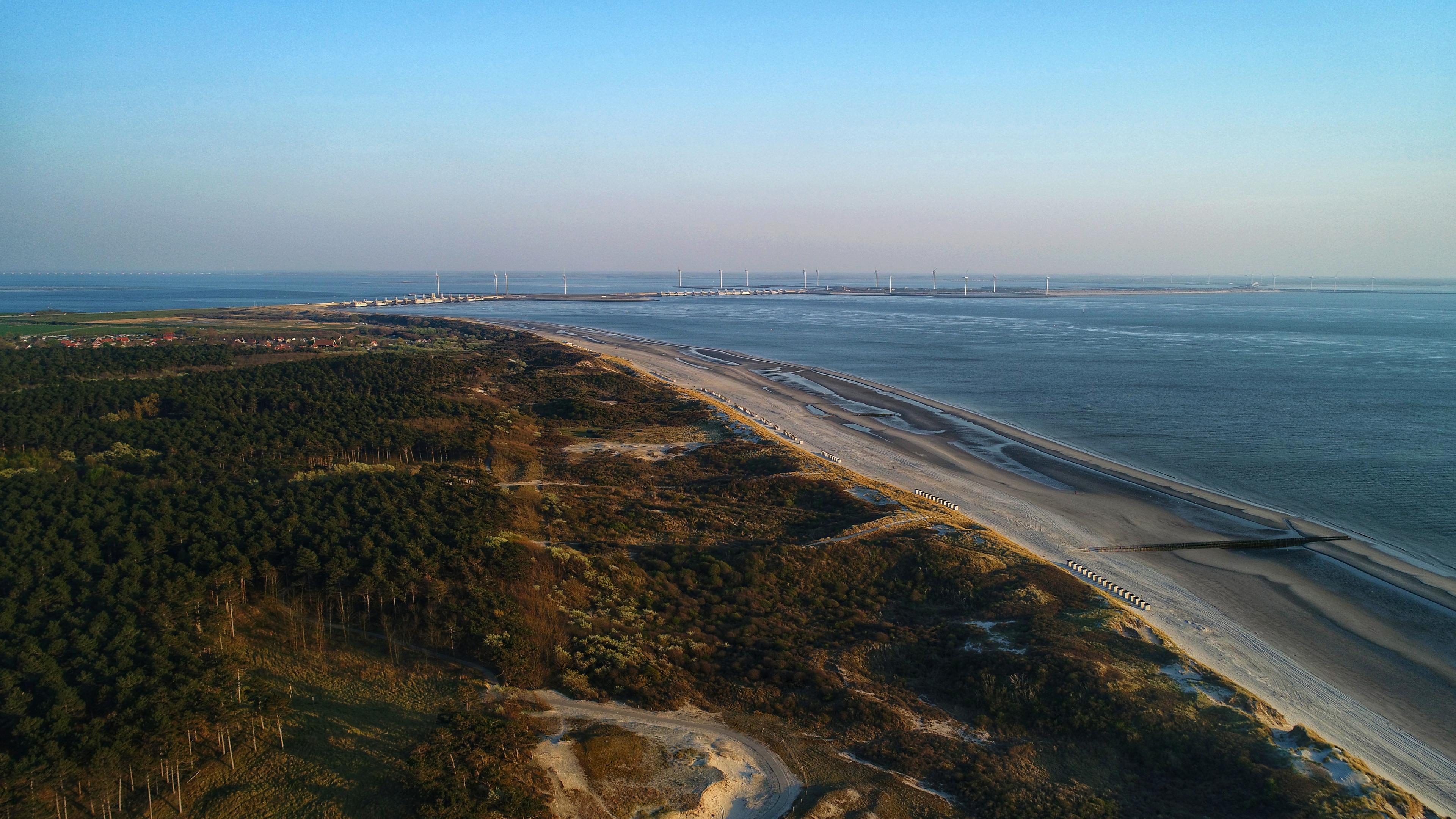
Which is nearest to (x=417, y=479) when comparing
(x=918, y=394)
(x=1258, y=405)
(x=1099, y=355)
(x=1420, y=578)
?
(x=1420, y=578)

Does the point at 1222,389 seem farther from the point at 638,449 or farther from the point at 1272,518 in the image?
the point at 638,449

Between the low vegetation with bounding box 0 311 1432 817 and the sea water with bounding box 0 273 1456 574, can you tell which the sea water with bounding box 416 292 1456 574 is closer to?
the sea water with bounding box 0 273 1456 574

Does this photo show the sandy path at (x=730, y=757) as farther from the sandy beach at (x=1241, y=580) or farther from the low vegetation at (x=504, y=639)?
the sandy beach at (x=1241, y=580)

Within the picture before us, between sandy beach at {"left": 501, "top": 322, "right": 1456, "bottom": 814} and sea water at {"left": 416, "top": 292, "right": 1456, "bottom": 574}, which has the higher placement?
sea water at {"left": 416, "top": 292, "right": 1456, "bottom": 574}

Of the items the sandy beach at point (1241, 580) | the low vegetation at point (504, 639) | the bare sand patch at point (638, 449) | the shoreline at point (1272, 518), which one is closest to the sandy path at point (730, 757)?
the low vegetation at point (504, 639)

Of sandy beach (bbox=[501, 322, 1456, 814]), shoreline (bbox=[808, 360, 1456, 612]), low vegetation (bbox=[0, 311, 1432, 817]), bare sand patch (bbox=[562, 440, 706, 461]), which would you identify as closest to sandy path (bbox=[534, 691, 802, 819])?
low vegetation (bbox=[0, 311, 1432, 817])

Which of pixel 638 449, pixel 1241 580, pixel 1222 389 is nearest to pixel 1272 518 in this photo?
pixel 1241 580

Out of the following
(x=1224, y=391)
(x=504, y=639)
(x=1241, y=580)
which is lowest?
(x=1241, y=580)
